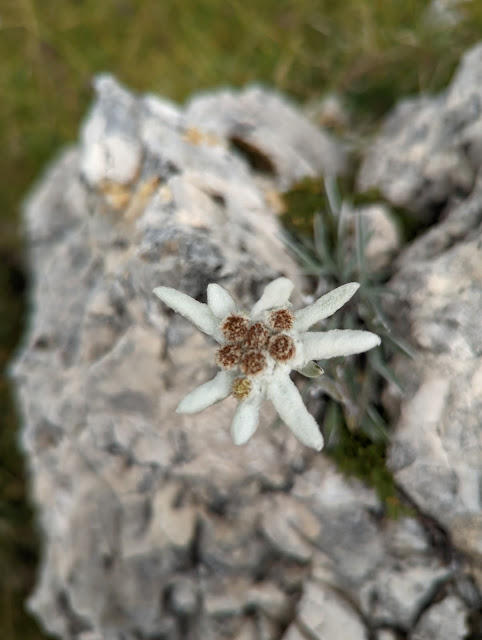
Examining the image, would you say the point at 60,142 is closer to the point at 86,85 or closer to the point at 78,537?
the point at 86,85

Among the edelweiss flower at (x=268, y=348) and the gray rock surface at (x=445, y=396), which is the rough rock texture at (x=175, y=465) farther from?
the edelweiss flower at (x=268, y=348)

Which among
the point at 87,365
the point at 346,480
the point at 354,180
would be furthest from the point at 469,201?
the point at 87,365

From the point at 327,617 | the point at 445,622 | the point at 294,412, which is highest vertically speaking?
the point at 294,412

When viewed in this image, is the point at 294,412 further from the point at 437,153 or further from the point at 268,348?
the point at 437,153

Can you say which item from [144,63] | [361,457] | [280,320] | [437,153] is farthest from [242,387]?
[144,63]

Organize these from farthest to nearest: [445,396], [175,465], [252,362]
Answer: [175,465] → [445,396] → [252,362]

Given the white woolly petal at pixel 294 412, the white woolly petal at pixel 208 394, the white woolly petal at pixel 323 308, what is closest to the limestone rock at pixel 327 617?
the white woolly petal at pixel 294 412

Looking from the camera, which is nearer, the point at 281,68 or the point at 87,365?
the point at 87,365
